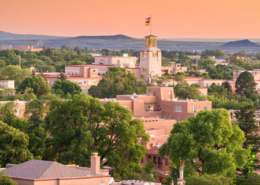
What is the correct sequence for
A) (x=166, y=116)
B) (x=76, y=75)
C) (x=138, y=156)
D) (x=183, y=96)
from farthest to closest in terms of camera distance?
(x=76, y=75)
(x=183, y=96)
(x=166, y=116)
(x=138, y=156)

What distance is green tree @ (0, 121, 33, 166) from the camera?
45406 mm

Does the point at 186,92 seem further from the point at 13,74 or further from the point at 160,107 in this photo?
the point at 13,74

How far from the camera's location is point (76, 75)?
123 metres

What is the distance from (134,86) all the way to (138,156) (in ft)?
158

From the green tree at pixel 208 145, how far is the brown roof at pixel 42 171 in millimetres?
12711

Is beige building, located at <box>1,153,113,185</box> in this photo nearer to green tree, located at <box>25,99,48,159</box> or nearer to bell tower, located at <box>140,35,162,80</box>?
green tree, located at <box>25,99,48,159</box>

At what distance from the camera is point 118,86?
93250 mm

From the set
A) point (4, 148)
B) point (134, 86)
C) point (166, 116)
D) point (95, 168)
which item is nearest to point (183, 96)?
point (134, 86)

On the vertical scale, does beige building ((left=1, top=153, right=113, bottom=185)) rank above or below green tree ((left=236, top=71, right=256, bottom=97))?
above

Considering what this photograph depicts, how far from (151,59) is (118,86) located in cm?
1826

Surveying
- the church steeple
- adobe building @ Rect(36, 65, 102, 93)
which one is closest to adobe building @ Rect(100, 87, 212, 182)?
the church steeple

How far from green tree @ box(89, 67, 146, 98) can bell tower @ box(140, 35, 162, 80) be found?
11.2 meters

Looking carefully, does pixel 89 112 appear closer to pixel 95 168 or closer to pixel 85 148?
pixel 85 148

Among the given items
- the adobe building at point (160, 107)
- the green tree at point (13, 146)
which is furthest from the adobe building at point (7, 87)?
the green tree at point (13, 146)
